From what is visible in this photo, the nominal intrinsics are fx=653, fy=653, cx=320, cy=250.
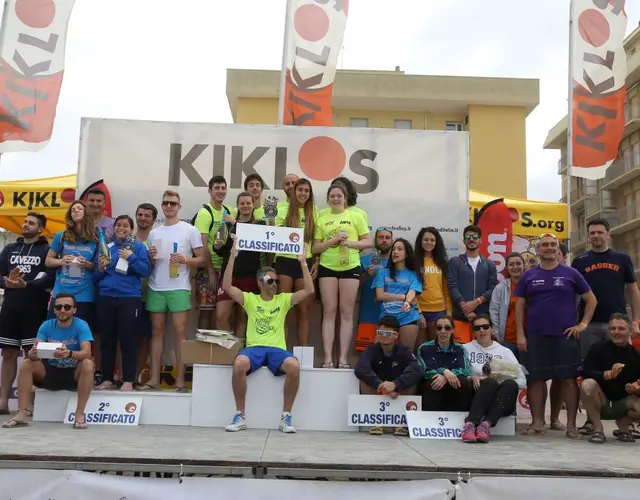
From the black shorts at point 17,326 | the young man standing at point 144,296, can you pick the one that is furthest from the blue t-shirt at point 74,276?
the young man standing at point 144,296

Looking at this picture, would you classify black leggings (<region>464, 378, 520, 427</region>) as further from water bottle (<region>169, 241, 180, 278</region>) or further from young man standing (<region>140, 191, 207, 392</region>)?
water bottle (<region>169, 241, 180, 278</region>)

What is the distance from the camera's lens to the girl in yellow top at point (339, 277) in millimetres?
6086

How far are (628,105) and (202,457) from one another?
1362 inches

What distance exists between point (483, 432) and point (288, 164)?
3.73m

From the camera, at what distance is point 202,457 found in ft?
12.1

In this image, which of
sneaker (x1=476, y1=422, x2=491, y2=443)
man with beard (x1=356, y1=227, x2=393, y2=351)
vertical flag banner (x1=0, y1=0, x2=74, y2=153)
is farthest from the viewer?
vertical flag banner (x1=0, y1=0, x2=74, y2=153)

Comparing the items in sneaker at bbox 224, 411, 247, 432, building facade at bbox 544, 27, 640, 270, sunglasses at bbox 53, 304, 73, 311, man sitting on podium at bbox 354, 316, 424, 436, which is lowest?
sneaker at bbox 224, 411, 247, 432

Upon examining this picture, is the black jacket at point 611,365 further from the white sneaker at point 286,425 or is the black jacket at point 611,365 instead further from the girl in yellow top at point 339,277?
the white sneaker at point 286,425

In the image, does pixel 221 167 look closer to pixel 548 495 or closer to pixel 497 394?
pixel 497 394

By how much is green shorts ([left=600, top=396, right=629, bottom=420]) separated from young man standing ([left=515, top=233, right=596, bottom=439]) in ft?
0.90

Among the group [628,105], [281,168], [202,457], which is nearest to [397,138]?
[281,168]

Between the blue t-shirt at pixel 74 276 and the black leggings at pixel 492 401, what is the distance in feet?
11.5

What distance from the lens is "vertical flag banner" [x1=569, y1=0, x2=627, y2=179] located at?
325 inches

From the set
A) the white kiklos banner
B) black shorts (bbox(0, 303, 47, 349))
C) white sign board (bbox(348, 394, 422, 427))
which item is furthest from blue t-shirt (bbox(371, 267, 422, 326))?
black shorts (bbox(0, 303, 47, 349))
